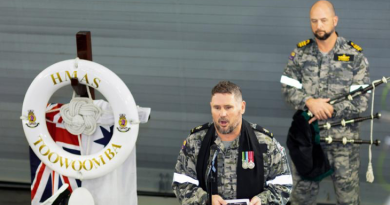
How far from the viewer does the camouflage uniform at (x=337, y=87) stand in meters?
4.30

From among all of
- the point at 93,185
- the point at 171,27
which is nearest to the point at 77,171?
the point at 93,185

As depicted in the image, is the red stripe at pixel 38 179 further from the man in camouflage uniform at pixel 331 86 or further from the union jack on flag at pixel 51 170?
the man in camouflage uniform at pixel 331 86

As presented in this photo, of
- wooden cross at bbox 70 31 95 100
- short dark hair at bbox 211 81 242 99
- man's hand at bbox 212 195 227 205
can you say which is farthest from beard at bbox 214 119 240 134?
wooden cross at bbox 70 31 95 100

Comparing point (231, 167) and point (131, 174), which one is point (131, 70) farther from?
point (231, 167)

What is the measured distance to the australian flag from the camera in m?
4.21

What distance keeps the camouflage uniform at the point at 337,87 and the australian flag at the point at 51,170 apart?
1.29 meters

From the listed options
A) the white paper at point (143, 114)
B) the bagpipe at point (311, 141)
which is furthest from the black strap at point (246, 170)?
the bagpipe at point (311, 141)

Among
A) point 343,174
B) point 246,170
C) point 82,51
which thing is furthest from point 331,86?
point 82,51

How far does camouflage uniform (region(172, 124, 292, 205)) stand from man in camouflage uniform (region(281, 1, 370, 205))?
891mm

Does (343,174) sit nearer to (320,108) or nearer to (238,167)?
(320,108)

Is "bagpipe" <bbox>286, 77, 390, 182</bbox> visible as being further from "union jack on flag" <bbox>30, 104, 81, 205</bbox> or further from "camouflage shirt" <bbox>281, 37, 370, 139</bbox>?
"union jack on flag" <bbox>30, 104, 81, 205</bbox>

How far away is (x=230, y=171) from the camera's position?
3.45 metres

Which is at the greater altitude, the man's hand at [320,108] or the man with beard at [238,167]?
the man's hand at [320,108]

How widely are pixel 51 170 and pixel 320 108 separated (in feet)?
5.71
